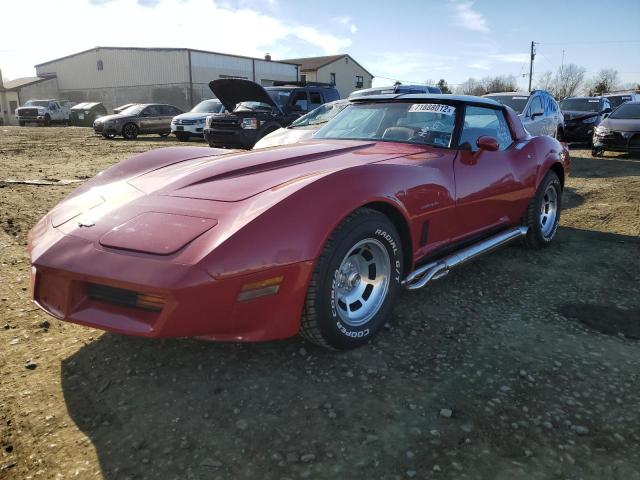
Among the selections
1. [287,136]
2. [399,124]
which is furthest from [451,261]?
[287,136]

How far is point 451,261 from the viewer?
123 inches

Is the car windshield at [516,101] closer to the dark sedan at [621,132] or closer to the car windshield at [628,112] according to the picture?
the dark sedan at [621,132]

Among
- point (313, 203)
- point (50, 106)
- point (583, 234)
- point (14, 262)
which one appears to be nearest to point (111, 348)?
point (313, 203)

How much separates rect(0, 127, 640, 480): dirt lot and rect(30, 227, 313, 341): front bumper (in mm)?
372

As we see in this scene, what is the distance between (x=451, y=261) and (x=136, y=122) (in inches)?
728

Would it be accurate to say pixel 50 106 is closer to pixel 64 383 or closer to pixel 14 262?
pixel 14 262

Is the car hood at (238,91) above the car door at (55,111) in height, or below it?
below

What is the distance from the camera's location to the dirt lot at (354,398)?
1.84m

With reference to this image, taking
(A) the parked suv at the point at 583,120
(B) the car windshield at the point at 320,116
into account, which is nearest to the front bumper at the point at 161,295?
(B) the car windshield at the point at 320,116

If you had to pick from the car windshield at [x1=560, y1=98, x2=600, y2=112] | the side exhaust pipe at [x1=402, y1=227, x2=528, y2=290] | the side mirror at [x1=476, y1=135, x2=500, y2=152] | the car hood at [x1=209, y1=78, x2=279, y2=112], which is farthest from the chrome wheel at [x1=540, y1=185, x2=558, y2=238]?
the car windshield at [x1=560, y1=98, x2=600, y2=112]

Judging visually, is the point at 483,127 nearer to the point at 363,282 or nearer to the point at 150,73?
the point at 363,282

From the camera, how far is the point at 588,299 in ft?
11.3

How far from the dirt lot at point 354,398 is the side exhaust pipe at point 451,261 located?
0.29m

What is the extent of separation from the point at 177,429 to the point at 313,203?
116 centimetres
